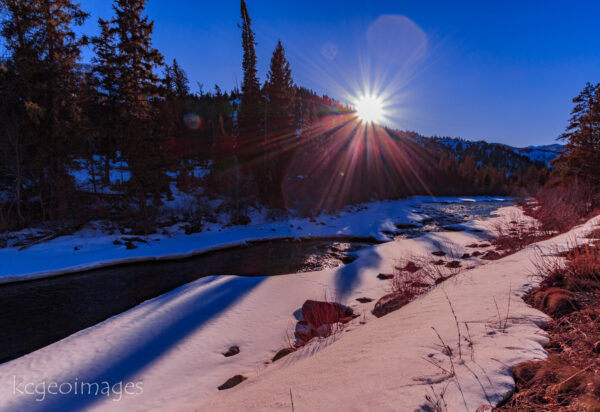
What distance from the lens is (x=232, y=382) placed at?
4145mm

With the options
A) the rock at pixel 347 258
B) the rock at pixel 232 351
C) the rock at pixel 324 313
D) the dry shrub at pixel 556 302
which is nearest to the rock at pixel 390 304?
the rock at pixel 324 313

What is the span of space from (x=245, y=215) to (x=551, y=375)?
23.4m

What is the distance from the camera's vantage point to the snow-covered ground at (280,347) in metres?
1.91

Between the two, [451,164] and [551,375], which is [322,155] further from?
[451,164]

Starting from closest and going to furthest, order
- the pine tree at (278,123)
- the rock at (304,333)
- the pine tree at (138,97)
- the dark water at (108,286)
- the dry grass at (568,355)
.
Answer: the dry grass at (568,355), the rock at (304,333), the dark water at (108,286), the pine tree at (138,97), the pine tree at (278,123)

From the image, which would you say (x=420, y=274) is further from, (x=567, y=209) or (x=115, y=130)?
(x=115, y=130)

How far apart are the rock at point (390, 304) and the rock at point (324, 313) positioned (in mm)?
779

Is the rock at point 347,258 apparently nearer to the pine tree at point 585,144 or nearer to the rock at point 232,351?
the rock at point 232,351

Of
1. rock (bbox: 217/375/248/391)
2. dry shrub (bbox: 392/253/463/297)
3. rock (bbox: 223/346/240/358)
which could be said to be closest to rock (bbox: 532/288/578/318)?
dry shrub (bbox: 392/253/463/297)

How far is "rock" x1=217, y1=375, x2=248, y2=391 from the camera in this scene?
407 cm

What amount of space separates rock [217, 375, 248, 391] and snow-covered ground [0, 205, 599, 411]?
14 centimetres

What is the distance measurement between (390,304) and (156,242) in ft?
54.1

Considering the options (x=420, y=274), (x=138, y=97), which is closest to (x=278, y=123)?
(x=138, y=97)

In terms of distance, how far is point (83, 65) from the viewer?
57.3 ft
